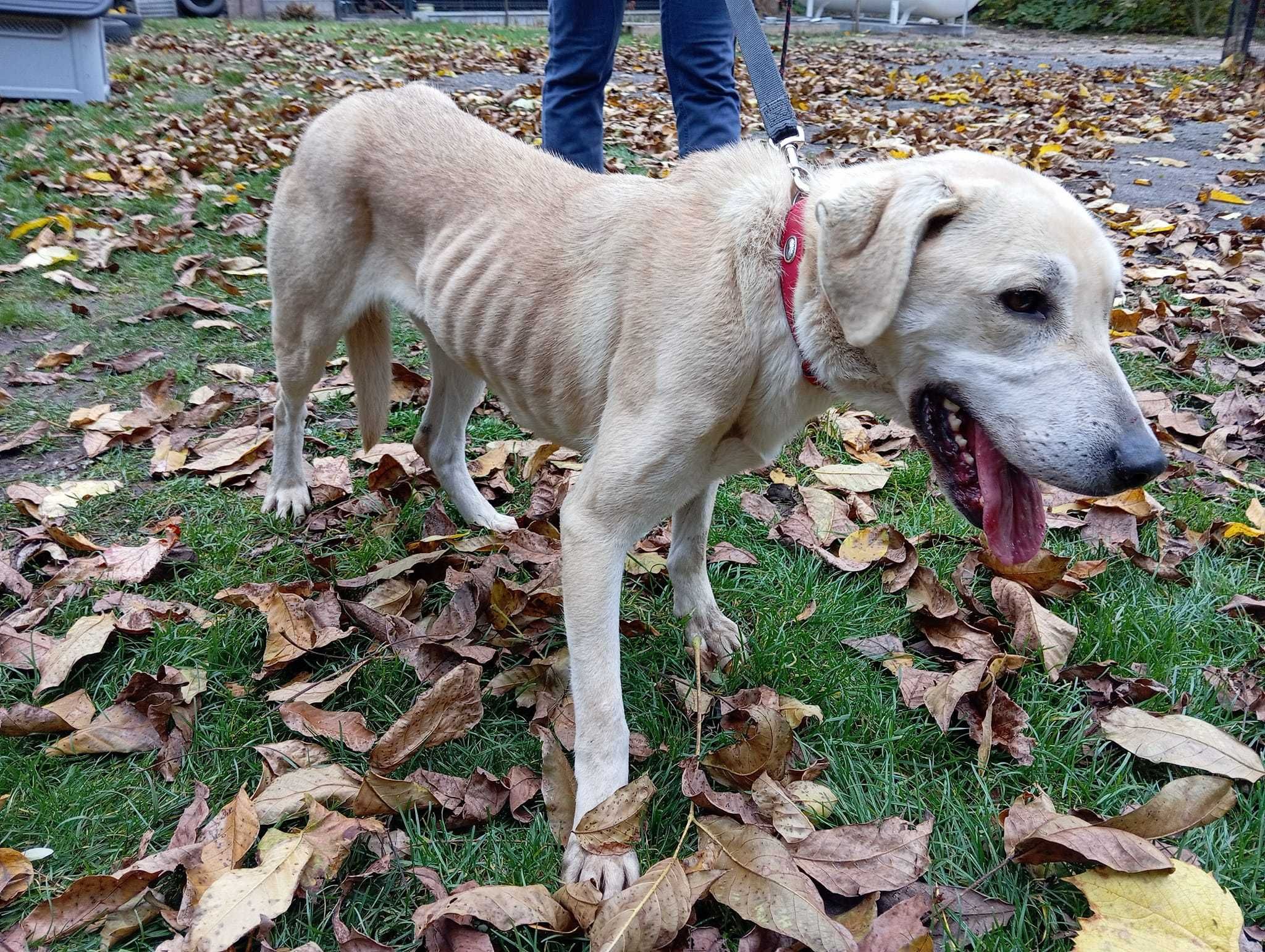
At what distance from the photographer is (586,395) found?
239 centimetres

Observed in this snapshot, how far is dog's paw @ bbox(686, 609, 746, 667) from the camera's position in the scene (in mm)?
2529

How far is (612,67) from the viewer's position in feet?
12.5

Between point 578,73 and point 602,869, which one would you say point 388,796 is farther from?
point 578,73

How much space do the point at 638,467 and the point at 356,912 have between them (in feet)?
3.57

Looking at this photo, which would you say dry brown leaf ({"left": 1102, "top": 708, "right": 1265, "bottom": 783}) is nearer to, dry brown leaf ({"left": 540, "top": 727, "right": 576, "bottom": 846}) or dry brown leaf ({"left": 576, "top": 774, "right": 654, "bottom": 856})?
dry brown leaf ({"left": 576, "top": 774, "right": 654, "bottom": 856})

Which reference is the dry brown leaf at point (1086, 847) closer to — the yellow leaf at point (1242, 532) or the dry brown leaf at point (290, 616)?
the yellow leaf at point (1242, 532)

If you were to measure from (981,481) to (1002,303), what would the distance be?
1.29 ft

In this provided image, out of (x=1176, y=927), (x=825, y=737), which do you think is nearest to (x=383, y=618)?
(x=825, y=737)

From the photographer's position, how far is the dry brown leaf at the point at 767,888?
162cm

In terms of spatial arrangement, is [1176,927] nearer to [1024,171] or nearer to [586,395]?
[1024,171]

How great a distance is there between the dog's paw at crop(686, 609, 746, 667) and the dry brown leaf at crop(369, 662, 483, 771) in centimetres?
64

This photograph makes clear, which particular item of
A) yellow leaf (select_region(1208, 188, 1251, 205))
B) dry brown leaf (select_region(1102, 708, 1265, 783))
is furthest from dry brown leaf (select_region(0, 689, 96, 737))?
yellow leaf (select_region(1208, 188, 1251, 205))

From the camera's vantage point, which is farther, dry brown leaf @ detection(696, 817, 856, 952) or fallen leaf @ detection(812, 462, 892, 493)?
fallen leaf @ detection(812, 462, 892, 493)

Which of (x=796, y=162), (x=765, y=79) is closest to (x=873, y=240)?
(x=796, y=162)
